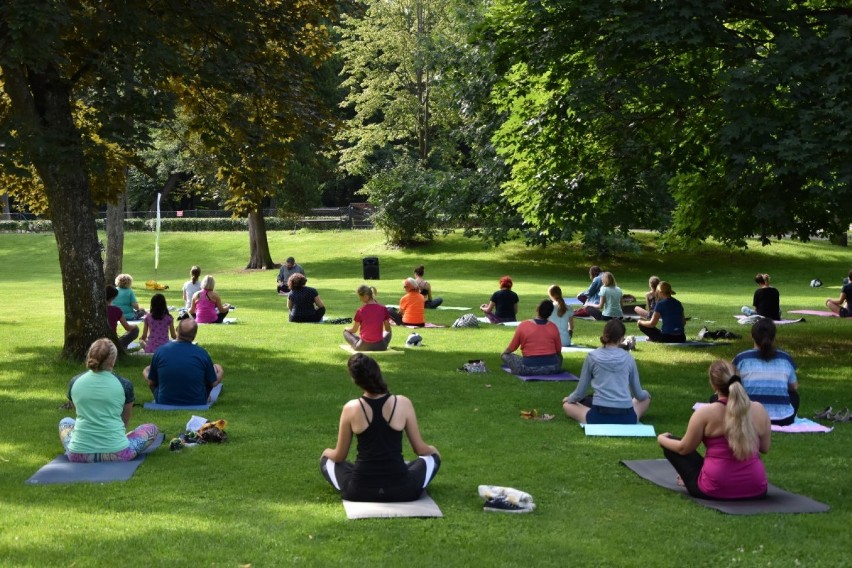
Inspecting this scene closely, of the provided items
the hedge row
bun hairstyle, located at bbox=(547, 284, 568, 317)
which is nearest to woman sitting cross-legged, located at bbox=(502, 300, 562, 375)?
bun hairstyle, located at bbox=(547, 284, 568, 317)

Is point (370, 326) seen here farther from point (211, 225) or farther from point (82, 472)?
point (211, 225)

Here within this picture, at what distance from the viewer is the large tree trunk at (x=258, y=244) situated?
2028 inches

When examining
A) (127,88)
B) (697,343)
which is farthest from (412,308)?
(127,88)

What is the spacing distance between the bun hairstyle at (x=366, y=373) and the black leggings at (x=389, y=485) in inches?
28.9

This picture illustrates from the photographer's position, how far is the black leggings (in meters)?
7.89

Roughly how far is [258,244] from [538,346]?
38.3 meters

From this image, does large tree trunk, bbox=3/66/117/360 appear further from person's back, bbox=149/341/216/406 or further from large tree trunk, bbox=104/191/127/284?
large tree trunk, bbox=104/191/127/284

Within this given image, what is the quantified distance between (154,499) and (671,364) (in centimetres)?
1089

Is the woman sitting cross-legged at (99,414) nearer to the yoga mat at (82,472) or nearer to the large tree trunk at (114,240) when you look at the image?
the yoga mat at (82,472)

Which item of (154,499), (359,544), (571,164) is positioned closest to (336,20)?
(571,164)

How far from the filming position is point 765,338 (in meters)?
10.9

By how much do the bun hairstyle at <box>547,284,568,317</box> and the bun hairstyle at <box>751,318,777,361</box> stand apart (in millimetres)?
5819

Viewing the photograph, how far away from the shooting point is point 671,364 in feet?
55.7

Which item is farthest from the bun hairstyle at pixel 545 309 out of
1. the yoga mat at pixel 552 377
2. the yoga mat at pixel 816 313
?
the yoga mat at pixel 816 313
